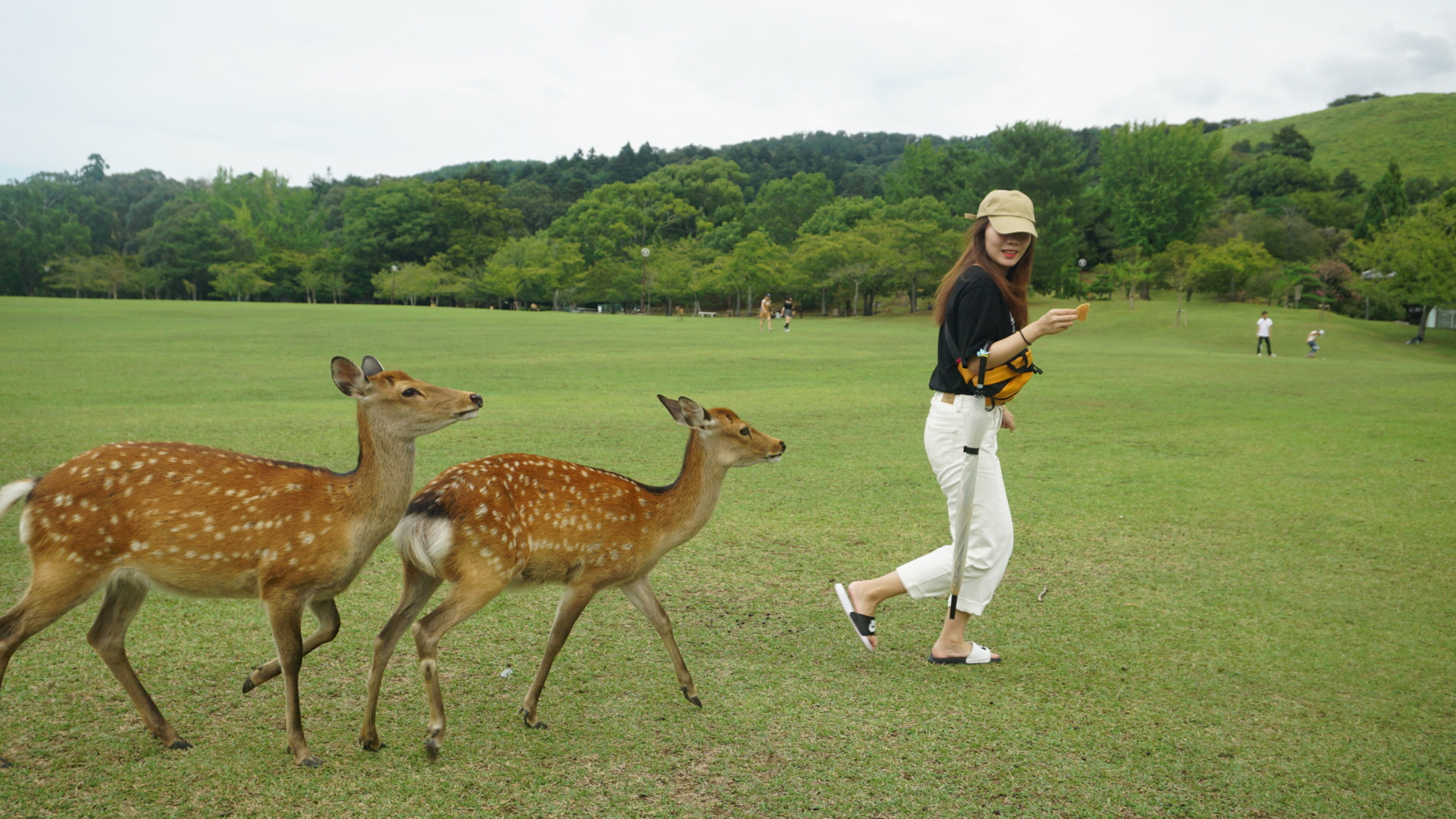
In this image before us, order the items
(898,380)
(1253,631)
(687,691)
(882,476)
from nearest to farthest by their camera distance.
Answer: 1. (687,691)
2. (1253,631)
3. (882,476)
4. (898,380)

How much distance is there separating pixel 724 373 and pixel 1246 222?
232 ft

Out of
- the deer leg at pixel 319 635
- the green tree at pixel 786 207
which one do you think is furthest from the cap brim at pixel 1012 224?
the green tree at pixel 786 207

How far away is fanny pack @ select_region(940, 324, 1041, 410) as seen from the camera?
4.40 m

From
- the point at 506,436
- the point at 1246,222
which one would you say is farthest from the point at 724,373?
the point at 1246,222

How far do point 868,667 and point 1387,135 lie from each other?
5890 inches

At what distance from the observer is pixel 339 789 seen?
333 cm

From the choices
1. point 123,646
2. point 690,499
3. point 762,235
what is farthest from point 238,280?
point 690,499

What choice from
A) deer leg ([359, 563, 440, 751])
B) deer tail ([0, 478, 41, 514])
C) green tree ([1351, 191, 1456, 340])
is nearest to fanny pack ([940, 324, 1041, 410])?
deer leg ([359, 563, 440, 751])

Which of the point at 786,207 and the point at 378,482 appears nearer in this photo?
the point at 378,482

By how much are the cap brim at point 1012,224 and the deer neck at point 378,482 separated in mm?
2885

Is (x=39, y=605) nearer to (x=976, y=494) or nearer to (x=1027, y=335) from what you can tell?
(x=976, y=494)

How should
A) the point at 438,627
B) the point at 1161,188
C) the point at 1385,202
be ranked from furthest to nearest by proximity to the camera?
1. the point at 1161,188
2. the point at 1385,202
3. the point at 438,627

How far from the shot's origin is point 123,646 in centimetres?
370

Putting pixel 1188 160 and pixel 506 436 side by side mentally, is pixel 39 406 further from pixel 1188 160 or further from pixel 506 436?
pixel 1188 160
